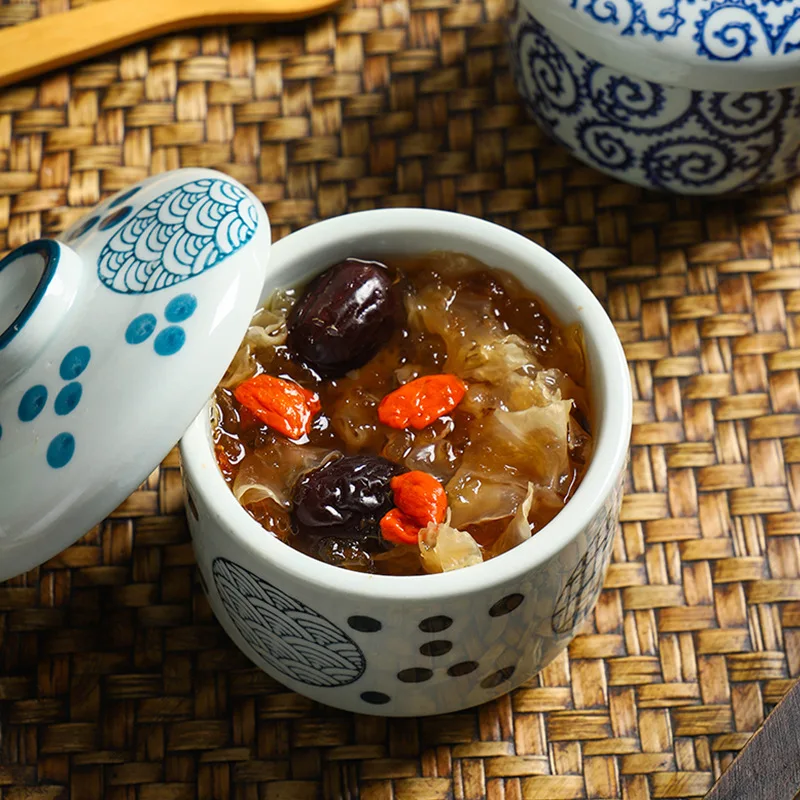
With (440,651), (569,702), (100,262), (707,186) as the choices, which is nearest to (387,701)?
(440,651)

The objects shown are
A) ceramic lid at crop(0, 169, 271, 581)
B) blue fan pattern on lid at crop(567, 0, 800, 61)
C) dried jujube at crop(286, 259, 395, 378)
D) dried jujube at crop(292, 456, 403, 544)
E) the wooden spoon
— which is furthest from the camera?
the wooden spoon

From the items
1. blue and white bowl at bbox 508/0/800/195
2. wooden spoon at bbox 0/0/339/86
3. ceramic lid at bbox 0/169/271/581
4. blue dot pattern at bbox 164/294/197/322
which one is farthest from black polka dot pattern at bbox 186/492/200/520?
wooden spoon at bbox 0/0/339/86

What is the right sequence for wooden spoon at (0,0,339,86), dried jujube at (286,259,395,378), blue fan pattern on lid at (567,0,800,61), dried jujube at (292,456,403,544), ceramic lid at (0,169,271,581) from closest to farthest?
ceramic lid at (0,169,271,581)
dried jujube at (292,456,403,544)
dried jujube at (286,259,395,378)
blue fan pattern on lid at (567,0,800,61)
wooden spoon at (0,0,339,86)

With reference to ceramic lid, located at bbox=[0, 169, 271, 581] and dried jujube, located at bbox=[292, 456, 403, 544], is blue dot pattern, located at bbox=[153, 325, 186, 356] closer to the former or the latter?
ceramic lid, located at bbox=[0, 169, 271, 581]

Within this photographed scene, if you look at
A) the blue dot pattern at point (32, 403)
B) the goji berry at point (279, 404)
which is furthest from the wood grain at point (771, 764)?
the blue dot pattern at point (32, 403)

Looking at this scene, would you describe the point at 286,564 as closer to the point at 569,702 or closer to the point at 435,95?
the point at 569,702

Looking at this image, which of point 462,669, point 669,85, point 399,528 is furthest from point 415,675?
point 669,85
